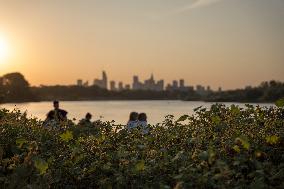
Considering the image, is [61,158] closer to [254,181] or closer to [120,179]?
[120,179]

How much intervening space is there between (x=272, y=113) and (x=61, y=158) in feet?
11.1

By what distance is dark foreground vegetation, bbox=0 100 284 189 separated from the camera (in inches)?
214

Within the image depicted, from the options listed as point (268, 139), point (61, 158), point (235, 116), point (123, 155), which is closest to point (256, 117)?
point (235, 116)

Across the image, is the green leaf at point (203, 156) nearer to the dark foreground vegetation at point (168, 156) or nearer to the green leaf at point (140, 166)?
the dark foreground vegetation at point (168, 156)

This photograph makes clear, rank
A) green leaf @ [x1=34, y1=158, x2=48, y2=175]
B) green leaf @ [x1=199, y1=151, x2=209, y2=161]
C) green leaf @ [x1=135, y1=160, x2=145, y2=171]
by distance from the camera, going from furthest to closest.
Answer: green leaf @ [x1=34, y1=158, x2=48, y2=175]
green leaf @ [x1=135, y1=160, x2=145, y2=171]
green leaf @ [x1=199, y1=151, x2=209, y2=161]

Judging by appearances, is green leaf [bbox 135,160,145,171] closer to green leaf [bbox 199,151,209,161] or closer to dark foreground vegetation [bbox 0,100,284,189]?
dark foreground vegetation [bbox 0,100,284,189]

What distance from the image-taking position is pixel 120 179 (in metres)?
5.88

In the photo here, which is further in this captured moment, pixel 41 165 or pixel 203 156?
pixel 41 165

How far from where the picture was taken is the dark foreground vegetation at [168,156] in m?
5.43

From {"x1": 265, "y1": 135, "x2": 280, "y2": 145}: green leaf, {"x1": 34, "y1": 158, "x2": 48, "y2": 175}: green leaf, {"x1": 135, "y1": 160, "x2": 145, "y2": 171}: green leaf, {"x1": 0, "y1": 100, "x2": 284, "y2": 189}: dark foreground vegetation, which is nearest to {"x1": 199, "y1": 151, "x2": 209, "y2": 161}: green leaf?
{"x1": 0, "y1": 100, "x2": 284, "y2": 189}: dark foreground vegetation

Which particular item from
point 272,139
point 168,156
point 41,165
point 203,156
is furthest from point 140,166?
point 272,139

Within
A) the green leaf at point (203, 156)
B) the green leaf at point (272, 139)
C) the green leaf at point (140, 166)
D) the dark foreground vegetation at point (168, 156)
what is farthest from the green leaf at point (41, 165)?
the green leaf at point (272, 139)

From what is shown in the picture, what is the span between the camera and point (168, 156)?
20.2ft

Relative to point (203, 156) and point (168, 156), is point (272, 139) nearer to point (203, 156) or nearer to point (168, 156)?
point (203, 156)
